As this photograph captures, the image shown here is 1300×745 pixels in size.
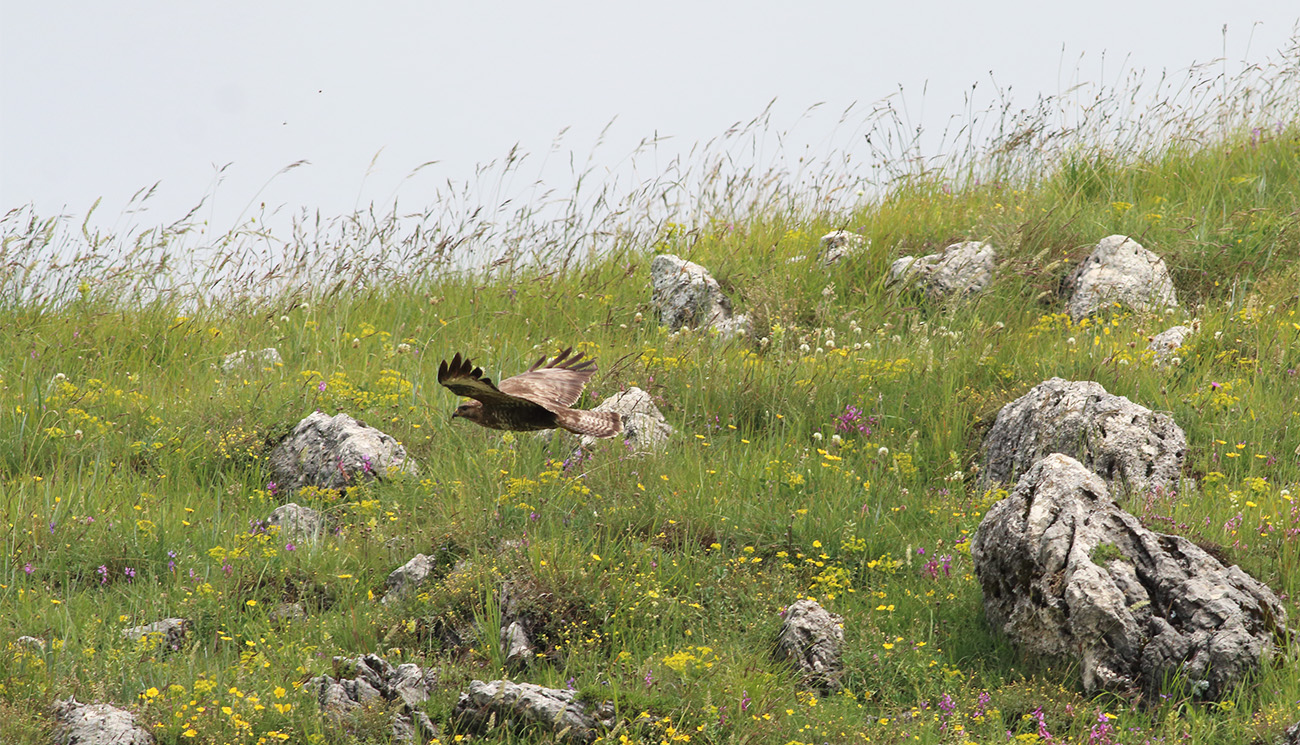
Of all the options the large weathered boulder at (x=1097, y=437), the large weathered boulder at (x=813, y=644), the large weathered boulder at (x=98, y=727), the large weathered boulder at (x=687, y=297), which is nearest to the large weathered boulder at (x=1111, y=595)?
the large weathered boulder at (x=813, y=644)

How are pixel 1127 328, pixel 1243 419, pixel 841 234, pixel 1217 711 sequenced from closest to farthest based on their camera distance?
pixel 1217 711 < pixel 1243 419 < pixel 1127 328 < pixel 841 234

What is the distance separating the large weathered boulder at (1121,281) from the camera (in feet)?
24.3

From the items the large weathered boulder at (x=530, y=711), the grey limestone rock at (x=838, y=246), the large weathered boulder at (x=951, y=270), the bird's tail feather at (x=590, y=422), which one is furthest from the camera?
the grey limestone rock at (x=838, y=246)

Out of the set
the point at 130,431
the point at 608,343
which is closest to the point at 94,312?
the point at 130,431

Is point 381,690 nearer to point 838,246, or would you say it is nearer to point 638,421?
point 638,421

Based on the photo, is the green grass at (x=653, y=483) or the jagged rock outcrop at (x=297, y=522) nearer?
the green grass at (x=653, y=483)

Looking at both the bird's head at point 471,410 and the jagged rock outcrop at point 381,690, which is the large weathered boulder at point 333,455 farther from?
the jagged rock outcrop at point 381,690

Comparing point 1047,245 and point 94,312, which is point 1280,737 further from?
point 94,312

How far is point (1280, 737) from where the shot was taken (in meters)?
3.85

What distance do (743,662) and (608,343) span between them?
3.52m

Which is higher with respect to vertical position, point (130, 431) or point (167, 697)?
point (130, 431)

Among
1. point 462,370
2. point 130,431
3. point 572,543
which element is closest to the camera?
point 462,370

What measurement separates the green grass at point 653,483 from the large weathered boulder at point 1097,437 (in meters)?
0.20

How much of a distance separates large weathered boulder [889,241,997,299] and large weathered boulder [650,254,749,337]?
4.30ft
